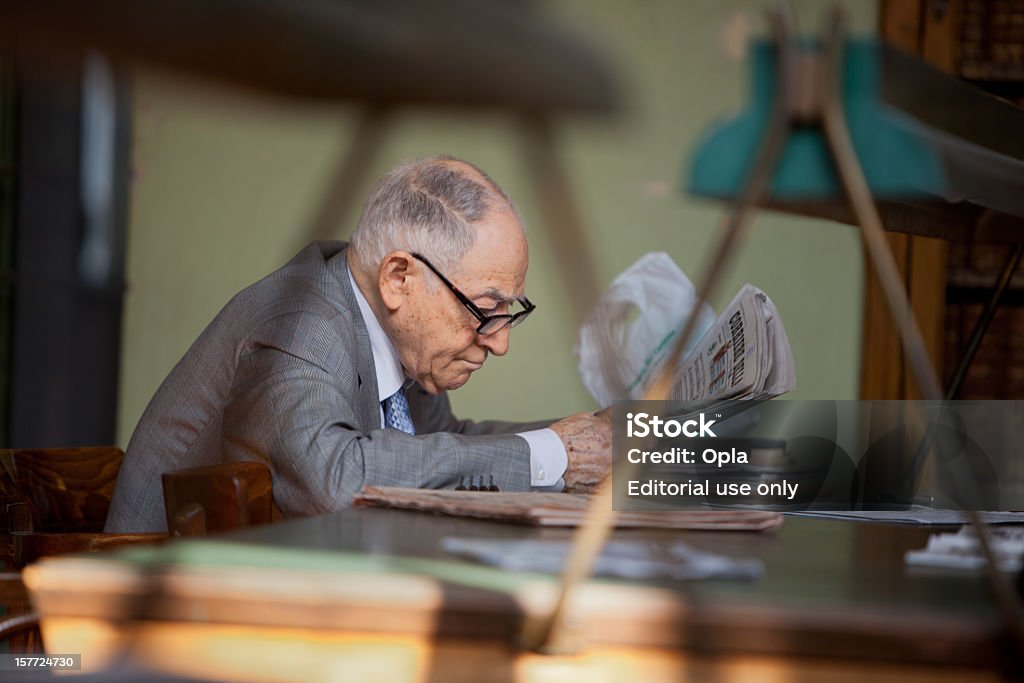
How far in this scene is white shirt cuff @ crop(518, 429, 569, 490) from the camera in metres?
1.32

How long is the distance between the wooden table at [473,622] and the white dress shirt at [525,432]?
2.44 feet

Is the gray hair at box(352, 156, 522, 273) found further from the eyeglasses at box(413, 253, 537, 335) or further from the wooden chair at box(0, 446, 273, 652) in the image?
the wooden chair at box(0, 446, 273, 652)

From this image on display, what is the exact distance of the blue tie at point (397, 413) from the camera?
1574mm

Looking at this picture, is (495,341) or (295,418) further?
(495,341)

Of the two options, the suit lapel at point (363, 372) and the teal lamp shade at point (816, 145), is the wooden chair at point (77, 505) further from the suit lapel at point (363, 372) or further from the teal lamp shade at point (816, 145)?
the teal lamp shade at point (816, 145)

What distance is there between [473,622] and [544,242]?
1.80 m

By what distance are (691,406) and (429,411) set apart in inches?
28.1

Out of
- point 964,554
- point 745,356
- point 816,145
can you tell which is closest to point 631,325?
point 745,356

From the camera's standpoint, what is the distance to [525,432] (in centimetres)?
142

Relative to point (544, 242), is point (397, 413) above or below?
below

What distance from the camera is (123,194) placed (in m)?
2.83

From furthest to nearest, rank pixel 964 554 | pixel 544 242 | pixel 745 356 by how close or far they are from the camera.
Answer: pixel 544 242, pixel 745 356, pixel 964 554

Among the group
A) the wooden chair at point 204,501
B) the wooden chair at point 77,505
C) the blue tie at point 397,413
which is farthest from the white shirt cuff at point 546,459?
the wooden chair at point 204,501

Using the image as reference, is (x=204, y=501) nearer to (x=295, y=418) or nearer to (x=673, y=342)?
(x=295, y=418)
